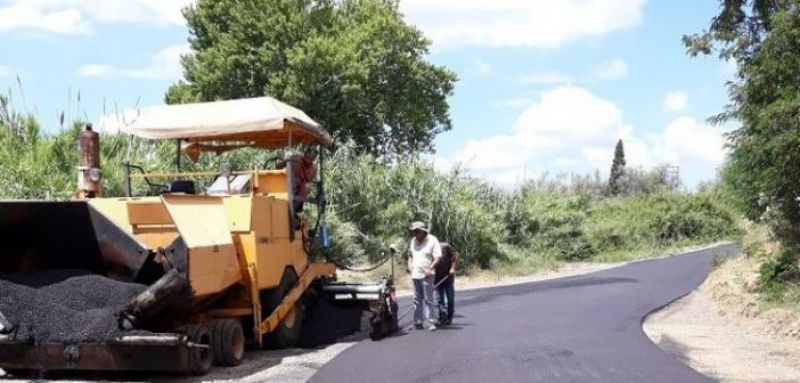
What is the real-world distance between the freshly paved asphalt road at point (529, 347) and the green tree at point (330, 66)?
60.9 feet

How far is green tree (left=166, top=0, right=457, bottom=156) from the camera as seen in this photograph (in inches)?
1320

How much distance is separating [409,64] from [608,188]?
94.5 ft

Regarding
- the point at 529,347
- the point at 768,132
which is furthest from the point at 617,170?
the point at 529,347

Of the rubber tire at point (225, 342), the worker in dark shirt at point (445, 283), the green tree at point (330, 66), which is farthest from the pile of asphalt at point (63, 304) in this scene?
the green tree at point (330, 66)

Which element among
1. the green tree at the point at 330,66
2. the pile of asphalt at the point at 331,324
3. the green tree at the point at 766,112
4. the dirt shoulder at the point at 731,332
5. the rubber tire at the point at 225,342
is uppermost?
the green tree at the point at 330,66

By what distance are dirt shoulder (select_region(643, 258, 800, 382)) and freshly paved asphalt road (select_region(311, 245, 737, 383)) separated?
1.21 feet

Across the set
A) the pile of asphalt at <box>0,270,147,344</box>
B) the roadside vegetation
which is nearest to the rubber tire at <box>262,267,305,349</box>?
the pile of asphalt at <box>0,270,147,344</box>

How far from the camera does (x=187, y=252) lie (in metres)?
7.79

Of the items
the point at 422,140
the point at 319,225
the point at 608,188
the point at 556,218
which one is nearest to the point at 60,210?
the point at 319,225

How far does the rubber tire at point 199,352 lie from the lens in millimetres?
7820

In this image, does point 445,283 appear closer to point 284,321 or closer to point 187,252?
point 284,321

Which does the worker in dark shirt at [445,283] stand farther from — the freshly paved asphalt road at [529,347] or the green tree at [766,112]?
the green tree at [766,112]

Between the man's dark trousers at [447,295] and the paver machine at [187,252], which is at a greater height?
the paver machine at [187,252]

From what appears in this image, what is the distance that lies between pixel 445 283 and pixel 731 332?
4.24 metres
